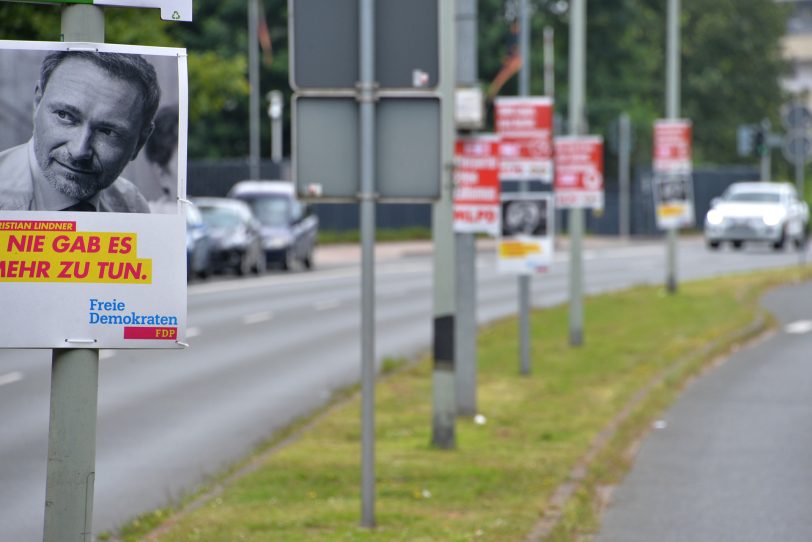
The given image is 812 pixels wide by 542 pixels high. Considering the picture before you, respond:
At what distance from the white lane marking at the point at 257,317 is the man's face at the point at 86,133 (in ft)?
64.0

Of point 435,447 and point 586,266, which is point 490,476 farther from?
point 586,266

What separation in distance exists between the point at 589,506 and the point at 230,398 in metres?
6.66

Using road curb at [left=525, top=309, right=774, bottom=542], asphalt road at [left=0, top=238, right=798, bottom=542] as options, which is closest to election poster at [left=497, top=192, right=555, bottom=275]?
road curb at [left=525, top=309, right=774, bottom=542]

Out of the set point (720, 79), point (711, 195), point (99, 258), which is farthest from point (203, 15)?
point (99, 258)

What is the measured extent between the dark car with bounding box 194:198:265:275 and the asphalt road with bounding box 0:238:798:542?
0.99 m

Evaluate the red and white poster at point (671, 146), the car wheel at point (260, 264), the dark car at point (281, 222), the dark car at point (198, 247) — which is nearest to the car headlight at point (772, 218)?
the dark car at point (281, 222)

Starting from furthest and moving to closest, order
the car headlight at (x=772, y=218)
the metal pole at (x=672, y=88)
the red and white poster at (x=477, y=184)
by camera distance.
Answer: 1. the car headlight at (x=772, y=218)
2. the metal pole at (x=672, y=88)
3. the red and white poster at (x=477, y=184)

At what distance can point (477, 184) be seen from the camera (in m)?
12.9

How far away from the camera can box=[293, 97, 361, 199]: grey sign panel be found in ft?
27.9

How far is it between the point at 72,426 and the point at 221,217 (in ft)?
107

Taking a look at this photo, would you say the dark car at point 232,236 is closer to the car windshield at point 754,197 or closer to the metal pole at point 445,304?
the car windshield at point 754,197

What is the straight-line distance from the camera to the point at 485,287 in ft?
111

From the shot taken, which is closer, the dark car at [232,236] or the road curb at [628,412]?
the road curb at [628,412]

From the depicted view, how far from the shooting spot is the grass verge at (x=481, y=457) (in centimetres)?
880
